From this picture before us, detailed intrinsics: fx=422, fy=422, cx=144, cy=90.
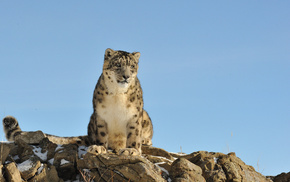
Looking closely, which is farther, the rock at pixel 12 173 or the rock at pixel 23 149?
the rock at pixel 23 149

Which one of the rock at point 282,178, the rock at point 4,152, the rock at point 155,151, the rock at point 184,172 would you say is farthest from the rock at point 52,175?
the rock at point 282,178

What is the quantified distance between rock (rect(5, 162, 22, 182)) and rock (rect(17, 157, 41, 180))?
184 mm

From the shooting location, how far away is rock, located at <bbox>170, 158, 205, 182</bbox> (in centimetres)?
918

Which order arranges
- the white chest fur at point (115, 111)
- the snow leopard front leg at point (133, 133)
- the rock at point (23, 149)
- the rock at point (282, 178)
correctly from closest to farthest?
the rock at point (23, 149), the white chest fur at point (115, 111), the snow leopard front leg at point (133, 133), the rock at point (282, 178)

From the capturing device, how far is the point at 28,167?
30.6 feet

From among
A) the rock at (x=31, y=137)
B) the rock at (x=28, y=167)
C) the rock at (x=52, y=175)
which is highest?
the rock at (x=31, y=137)

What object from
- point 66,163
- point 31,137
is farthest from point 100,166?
point 31,137

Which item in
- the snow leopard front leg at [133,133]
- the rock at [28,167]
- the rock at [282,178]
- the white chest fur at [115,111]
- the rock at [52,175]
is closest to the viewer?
the rock at [28,167]

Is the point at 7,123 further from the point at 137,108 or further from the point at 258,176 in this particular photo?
the point at 258,176

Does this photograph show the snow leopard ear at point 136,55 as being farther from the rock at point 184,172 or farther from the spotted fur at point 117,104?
the rock at point 184,172

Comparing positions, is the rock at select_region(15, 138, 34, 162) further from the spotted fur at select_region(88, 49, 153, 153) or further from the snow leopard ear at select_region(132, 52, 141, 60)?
the snow leopard ear at select_region(132, 52, 141, 60)

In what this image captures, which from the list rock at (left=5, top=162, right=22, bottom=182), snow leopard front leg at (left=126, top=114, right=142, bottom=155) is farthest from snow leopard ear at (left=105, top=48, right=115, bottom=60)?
rock at (left=5, top=162, right=22, bottom=182)

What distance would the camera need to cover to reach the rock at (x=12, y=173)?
8860mm

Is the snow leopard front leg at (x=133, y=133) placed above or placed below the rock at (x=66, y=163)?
above
